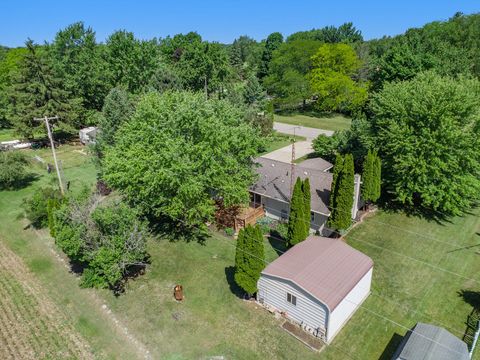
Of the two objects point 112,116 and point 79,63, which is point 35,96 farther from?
point 112,116

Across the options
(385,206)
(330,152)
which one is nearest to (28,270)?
(385,206)

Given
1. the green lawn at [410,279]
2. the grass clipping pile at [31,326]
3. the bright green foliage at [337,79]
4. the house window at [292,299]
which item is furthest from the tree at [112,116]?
the bright green foliage at [337,79]

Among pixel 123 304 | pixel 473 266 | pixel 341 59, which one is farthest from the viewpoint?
pixel 341 59

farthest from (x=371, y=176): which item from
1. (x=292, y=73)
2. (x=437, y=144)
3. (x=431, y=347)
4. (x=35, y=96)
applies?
(x=35, y=96)

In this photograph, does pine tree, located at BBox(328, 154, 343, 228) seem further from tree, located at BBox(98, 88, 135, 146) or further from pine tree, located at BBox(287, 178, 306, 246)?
tree, located at BBox(98, 88, 135, 146)

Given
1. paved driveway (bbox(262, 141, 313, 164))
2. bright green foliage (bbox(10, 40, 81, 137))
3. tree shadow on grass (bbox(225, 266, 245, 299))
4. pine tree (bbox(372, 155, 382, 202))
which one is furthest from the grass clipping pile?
bright green foliage (bbox(10, 40, 81, 137))

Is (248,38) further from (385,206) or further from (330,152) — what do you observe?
(385,206)
